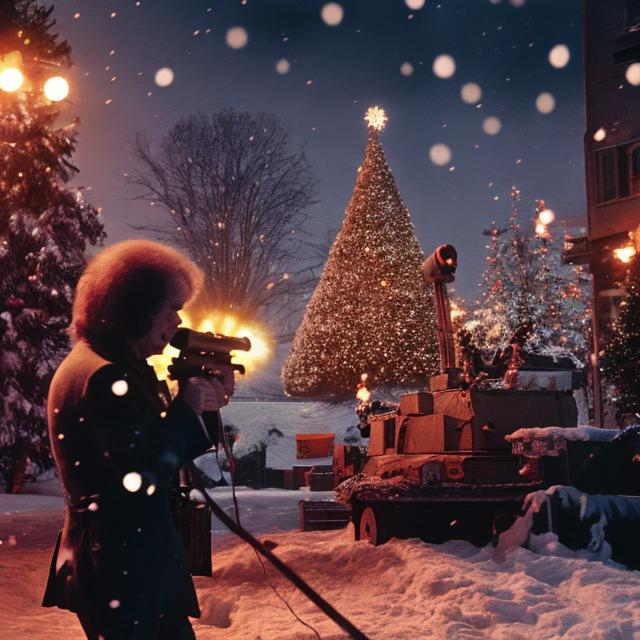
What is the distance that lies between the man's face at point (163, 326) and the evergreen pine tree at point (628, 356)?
13487 mm

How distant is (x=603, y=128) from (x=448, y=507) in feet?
59.6

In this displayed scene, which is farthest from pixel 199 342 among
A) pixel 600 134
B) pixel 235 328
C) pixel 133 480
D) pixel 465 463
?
pixel 235 328

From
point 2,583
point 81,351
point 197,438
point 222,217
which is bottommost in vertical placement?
point 2,583

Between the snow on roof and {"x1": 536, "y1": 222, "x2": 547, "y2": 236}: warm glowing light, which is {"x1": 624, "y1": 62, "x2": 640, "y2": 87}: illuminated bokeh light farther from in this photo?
the snow on roof

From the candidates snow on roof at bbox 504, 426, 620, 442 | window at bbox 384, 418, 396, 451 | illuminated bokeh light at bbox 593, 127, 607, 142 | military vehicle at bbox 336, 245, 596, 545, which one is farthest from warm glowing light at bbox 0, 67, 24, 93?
illuminated bokeh light at bbox 593, 127, 607, 142

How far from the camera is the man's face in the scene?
105 inches

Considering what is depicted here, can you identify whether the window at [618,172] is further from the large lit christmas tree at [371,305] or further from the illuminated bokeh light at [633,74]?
the large lit christmas tree at [371,305]

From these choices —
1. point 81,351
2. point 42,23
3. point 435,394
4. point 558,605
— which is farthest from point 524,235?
point 81,351

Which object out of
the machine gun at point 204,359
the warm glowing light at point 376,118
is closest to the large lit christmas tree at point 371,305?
the warm glowing light at point 376,118

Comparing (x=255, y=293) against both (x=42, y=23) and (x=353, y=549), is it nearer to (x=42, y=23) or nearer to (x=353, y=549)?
(x=42, y=23)

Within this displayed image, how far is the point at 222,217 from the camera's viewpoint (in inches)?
1192

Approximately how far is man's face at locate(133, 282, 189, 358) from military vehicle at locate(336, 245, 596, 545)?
6.86 metres

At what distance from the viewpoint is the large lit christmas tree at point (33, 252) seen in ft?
61.7

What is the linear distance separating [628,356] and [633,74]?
39.9 ft
